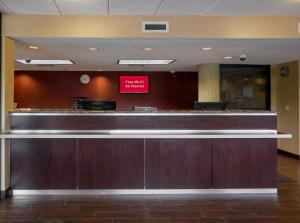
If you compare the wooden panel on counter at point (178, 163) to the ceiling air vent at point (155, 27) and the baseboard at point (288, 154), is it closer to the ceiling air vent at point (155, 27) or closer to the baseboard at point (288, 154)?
the ceiling air vent at point (155, 27)

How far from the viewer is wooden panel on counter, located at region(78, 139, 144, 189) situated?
476 cm

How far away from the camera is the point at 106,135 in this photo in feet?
15.1

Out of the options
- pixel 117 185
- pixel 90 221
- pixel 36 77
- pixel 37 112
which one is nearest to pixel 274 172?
pixel 117 185

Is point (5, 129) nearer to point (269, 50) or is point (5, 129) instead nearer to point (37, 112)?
point (37, 112)

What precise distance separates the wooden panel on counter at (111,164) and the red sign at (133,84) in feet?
19.6

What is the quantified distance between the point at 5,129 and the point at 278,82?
661cm

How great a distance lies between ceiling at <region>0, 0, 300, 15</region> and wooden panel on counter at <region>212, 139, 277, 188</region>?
5.77ft

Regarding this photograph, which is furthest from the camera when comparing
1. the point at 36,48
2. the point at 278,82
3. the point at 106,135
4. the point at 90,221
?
the point at 278,82

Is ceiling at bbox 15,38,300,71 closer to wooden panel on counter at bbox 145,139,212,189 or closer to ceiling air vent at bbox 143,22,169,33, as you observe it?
ceiling air vent at bbox 143,22,169,33

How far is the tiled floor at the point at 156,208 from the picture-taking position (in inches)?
150

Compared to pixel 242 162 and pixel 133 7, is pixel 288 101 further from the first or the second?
pixel 133 7

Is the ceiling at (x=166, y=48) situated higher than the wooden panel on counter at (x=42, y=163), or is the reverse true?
the ceiling at (x=166, y=48)

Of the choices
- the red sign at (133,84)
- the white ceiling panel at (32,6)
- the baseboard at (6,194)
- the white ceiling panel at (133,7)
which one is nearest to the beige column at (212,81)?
the red sign at (133,84)

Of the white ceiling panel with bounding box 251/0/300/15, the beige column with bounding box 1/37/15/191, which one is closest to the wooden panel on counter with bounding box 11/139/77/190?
the beige column with bounding box 1/37/15/191
